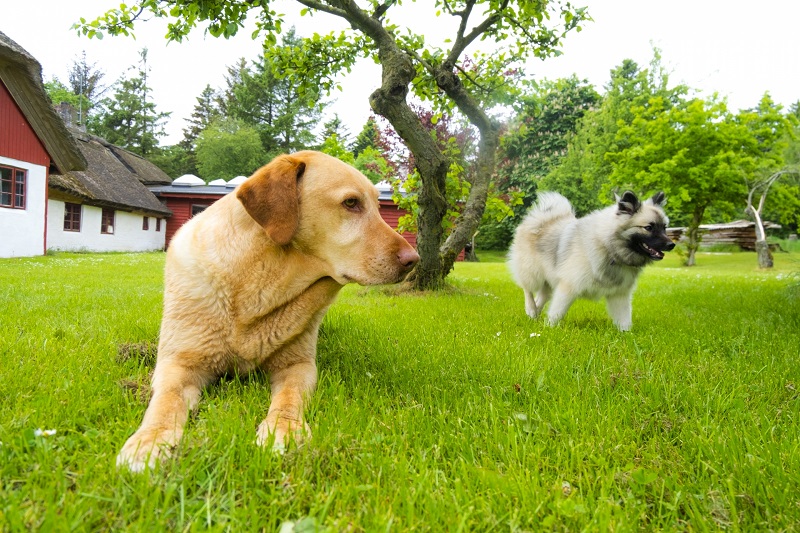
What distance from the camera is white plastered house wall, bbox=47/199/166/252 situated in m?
18.8

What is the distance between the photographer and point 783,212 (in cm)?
1942

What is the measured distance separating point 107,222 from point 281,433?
83.2 ft

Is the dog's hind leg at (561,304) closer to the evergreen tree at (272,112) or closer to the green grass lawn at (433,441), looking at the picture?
the green grass lawn at (433,441)

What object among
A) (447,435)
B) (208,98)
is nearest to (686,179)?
(447,435)

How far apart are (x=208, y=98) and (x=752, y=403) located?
4881cm

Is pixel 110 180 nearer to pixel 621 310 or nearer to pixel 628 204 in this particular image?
pixel 628 204

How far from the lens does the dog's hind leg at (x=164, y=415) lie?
4.54 feet

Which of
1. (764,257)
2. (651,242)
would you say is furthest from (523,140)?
(651,242)

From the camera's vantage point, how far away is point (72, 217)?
20031mm

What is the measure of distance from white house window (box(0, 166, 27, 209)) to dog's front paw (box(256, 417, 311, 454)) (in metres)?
17.8

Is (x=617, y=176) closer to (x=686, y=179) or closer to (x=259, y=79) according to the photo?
(x=686, y=179)

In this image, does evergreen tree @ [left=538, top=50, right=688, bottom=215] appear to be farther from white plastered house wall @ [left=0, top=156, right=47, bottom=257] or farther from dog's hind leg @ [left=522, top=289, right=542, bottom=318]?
white plastered house wall @ [left=0, top=156, right=47, bottom=257]

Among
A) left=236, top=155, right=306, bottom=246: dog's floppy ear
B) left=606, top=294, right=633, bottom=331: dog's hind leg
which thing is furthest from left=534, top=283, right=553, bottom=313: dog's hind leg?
left=236, top=155, right=306, bottom=246: dog's floppy ear

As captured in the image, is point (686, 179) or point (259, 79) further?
point (259, 79)
